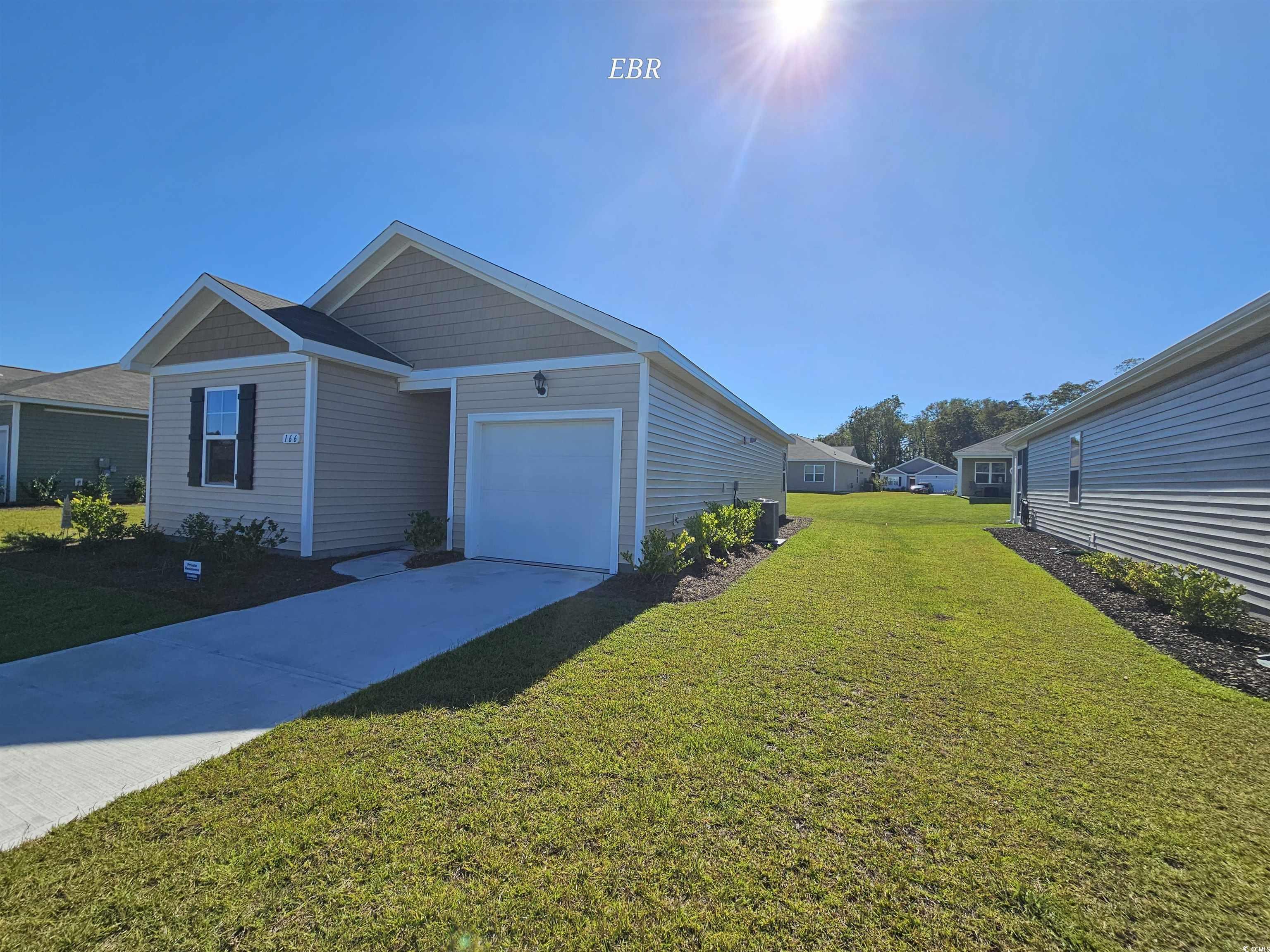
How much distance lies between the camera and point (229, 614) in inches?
210

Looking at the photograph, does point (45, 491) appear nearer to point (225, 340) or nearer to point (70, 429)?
point (70, 429)

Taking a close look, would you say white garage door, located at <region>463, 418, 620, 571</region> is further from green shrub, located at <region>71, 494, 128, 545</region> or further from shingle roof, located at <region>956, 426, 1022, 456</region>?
shingle roof, located at <region>956, 426, 1022, 456</region>

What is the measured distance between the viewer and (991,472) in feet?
110

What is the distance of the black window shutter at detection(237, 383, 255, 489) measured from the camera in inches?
330

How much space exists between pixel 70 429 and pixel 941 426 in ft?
265

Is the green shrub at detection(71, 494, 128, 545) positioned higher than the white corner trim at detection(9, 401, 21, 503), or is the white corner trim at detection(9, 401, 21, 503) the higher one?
the white corner trim at detection(9, 401, 21, 503)

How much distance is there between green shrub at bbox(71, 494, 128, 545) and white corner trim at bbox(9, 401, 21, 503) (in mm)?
10038

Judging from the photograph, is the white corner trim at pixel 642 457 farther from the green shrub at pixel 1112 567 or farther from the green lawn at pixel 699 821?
the green shrub at pixel 1112 567

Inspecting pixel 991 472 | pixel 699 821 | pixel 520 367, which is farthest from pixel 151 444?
pixel 991 472

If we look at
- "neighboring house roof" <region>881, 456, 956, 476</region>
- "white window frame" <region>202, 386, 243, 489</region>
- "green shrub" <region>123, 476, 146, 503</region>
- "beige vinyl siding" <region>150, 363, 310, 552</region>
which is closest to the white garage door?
"beige vinyl siding" <region>150, 363, 310, 552</region>

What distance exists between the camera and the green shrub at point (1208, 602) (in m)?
5.11

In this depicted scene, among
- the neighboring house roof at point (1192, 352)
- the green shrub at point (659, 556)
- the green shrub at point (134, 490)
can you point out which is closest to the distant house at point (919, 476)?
the neighboring house roof at point (1192, 352)

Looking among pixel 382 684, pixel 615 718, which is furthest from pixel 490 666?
pixel 615 718

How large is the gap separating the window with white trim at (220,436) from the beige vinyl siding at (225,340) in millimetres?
676
